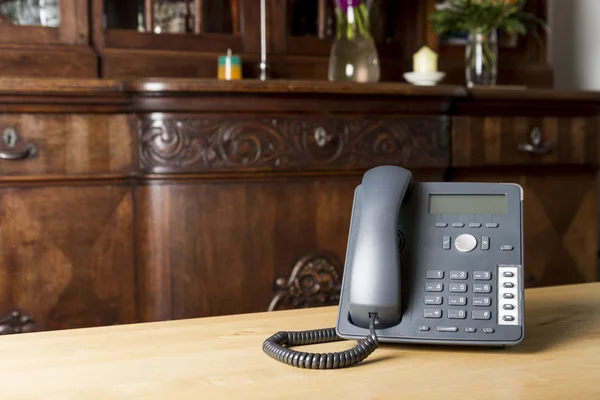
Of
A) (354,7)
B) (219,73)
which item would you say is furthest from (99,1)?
(354,7)

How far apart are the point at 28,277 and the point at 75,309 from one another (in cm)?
12

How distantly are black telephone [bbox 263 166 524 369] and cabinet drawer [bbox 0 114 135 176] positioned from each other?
1040 millimetres

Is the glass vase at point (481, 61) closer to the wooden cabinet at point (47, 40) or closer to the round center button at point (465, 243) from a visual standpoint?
the wooden cabinet at point (47, 40)

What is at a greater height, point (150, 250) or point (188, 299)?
point (150, 250)

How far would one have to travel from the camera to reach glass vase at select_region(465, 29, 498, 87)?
2.11 metres

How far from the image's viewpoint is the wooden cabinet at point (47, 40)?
5.91 feet

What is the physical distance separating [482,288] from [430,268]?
0.16ft

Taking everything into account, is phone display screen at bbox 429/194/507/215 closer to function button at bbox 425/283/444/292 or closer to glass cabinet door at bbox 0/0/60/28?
function button at bbox 425/283/444/292

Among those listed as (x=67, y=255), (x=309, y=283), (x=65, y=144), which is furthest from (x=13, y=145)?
(x=309, y=283)

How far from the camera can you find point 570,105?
6.57ft

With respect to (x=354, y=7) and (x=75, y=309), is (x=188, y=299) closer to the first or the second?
(x=75, y=309)

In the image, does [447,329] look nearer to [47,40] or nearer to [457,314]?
[457,314]

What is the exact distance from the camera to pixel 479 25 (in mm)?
2109

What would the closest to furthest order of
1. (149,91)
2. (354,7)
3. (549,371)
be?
(549,371) < (149,91) < (354,7)
